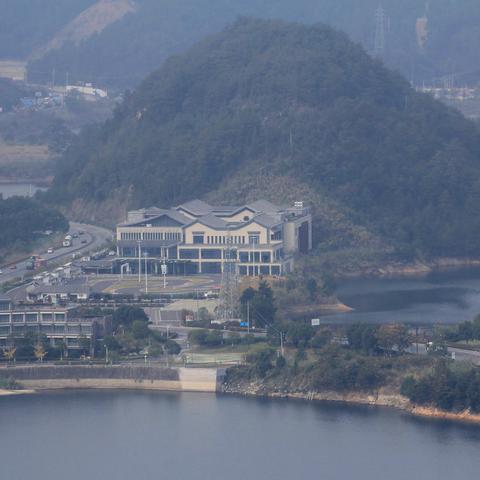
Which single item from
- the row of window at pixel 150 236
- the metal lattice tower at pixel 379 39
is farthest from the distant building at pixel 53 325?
the metal lattice tower at pixel 379 39

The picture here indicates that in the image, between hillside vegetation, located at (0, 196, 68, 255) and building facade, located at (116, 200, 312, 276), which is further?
hillside vegetation, located at (0, 196, 68, 255)

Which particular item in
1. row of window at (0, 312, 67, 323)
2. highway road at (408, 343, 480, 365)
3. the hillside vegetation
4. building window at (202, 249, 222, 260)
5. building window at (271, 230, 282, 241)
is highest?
the hillside vegetation

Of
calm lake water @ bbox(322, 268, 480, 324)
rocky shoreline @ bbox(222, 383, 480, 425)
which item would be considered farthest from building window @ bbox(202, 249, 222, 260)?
rocky shoreline @ bbox(222, 383, 480, 425)

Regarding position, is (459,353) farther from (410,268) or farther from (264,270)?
(410,268)

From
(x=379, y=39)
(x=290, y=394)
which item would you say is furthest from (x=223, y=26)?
(x=290, y=394)

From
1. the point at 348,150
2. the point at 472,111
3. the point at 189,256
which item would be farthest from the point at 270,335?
the point at 472,111

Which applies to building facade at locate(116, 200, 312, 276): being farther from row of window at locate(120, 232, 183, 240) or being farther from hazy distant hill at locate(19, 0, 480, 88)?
hazy distant hill at locate(19, 0, 480, 88)
